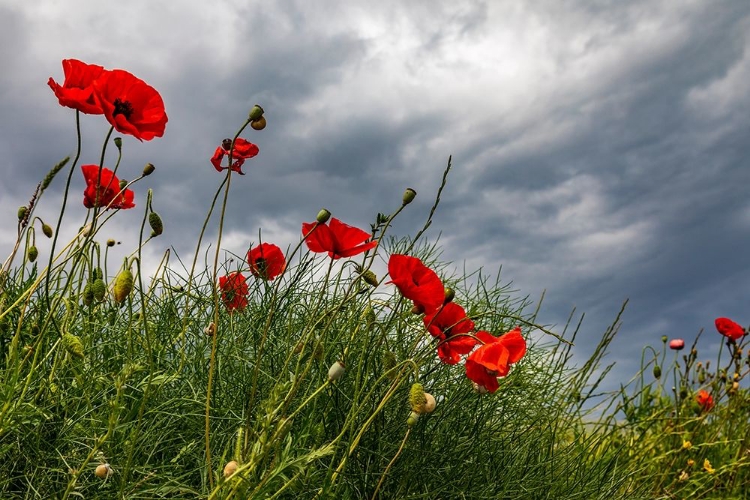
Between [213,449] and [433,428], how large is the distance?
Answer: 63cm

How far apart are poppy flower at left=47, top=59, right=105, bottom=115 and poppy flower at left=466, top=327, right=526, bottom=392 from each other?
3.44 feet

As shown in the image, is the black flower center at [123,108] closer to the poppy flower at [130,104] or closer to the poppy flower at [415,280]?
the poppy flower at [130,104]

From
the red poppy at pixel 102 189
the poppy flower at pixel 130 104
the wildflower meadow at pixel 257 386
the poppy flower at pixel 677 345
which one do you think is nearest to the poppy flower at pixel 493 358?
the wildflower meadow at pixel 257 386

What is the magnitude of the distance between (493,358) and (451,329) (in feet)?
0.79

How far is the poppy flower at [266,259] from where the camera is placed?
2582mm

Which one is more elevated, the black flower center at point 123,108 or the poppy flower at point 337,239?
the black flower center at point 123,108

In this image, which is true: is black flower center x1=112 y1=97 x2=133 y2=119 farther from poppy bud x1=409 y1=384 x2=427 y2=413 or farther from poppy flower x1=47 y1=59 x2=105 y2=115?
poppy bud x1=409 y1=384 x2=427 y2=413

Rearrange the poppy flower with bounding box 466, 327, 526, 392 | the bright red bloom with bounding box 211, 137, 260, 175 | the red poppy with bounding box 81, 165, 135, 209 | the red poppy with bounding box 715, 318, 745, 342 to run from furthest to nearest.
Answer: the red poppy with bounding box 715, 318, 745, 342 → the red poppy with bounding box 81, 165, 135, 209 → the bright red bloom with bounding box 211, 137, 260, 175 → the poppy flower with bounding box 466, 327, 526, 392

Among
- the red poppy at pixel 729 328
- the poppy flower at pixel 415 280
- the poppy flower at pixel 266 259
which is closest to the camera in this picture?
the poppy flower at pixel 415 280

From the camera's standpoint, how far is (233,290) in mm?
2645

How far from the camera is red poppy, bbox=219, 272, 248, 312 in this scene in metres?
2.64

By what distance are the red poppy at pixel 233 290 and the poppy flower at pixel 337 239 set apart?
2.99ft

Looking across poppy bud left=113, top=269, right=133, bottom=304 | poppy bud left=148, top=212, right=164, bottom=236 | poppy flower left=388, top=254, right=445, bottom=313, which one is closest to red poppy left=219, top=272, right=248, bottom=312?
poppy bud left=148, top=212, right=164, bottom=236

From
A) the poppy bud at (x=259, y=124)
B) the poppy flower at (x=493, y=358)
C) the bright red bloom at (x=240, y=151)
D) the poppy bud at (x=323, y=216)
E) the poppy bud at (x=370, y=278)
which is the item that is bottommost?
the poppy flower at (x=493, y=358)
